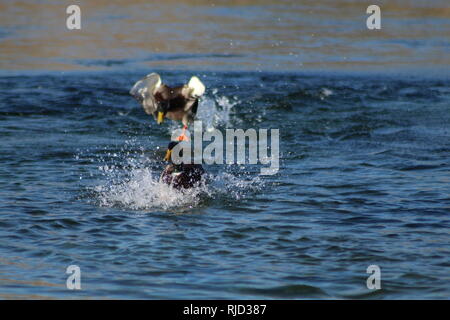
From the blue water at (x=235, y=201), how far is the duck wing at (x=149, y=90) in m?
1.13

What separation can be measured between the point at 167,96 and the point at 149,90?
167 millimetres

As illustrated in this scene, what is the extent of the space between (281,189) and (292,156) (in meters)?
1.64

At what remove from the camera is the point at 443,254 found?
7.50 meters

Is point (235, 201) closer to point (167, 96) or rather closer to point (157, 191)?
point (157, 191)

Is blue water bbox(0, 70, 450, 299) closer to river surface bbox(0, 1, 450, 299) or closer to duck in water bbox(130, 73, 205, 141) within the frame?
river surface bbox(0, 1, 450, 299)

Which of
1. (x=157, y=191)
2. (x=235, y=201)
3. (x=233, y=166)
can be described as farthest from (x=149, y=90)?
(x=233, y=166)

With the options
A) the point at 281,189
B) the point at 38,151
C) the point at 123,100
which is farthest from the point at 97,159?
the point at 123,100

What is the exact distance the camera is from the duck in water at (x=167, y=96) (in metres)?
7.73

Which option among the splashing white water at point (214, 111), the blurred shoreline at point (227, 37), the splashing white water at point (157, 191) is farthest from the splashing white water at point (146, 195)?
the blurred shoreline at point (227, 37)

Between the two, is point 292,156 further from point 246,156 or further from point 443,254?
point 443,254

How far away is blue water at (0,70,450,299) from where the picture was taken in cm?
688

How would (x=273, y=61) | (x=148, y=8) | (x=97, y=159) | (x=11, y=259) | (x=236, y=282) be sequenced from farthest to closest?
(x=148, y=8)
(x=273, y=61)
(x=97, y=159)
(x=11, y=259)
(x=236, y=282)

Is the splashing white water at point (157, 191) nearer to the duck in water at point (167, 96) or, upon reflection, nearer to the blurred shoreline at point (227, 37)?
the duck in water at point (167, 96)

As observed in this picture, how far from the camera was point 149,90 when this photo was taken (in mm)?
7781
